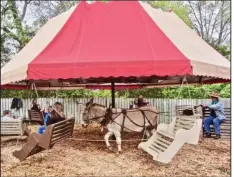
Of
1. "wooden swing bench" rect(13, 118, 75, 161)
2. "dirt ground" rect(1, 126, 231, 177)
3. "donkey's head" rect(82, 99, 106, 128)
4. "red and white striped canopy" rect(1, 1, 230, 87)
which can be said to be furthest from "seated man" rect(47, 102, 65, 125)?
"wooden swing bench" rect(13, 118, 75, 161)

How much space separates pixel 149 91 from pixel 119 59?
40.6 ft

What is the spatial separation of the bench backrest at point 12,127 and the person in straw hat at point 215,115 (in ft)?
20.5

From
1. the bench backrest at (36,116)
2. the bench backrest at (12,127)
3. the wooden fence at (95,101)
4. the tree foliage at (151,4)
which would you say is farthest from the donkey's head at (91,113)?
the tree foliage at (151,4)

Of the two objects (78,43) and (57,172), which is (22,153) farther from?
(78,43)

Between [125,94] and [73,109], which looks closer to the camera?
[73,109]

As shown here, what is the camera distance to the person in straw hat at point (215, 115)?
1130 centimetres

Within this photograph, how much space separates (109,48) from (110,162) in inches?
107

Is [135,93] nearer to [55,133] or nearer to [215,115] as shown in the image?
[215,115]

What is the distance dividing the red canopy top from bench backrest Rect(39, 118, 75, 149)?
1063 millimetres

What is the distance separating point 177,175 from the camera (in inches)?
276

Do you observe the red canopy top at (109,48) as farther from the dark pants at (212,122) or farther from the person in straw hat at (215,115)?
the dark pants at (212,122)

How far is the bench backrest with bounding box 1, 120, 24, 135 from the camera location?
10836mm

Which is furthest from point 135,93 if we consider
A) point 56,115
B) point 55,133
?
point 55,133

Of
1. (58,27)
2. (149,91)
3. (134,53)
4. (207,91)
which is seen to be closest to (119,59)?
(134,53)
